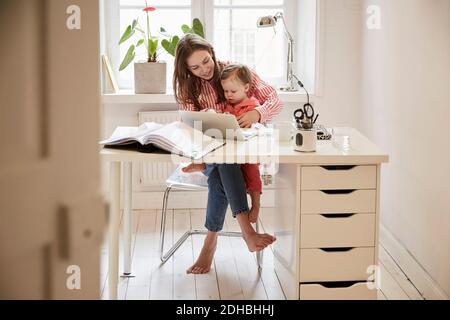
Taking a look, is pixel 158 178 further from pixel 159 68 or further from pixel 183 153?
pixel 183 153

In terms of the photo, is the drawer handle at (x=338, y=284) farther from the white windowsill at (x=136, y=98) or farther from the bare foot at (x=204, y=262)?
the white windowsill at (x=136, y=98)

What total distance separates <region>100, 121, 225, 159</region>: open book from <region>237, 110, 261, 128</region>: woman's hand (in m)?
0.26

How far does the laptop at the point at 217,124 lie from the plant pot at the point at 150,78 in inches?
45.8

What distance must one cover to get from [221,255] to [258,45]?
1334 mm

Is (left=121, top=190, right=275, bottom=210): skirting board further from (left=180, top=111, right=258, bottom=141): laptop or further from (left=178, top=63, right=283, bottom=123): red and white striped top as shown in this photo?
(left=180, top=111, right=258, bottom=141): laptop

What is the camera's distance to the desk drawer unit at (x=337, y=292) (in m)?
2.23

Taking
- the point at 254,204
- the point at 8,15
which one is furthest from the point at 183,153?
the point at 8,15

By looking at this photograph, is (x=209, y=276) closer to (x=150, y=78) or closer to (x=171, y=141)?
(x=171, y=141)

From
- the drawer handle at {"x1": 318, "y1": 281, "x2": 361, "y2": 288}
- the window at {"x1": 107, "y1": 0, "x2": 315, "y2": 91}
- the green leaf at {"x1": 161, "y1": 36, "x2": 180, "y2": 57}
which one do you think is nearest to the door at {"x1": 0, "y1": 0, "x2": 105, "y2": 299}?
the drawer handle at {"x1": 318, "y1": 281, "x2": 361, "y2": 288}


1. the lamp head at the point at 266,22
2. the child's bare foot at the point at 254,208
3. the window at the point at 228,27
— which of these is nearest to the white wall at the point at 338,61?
the window at the point at 228,27

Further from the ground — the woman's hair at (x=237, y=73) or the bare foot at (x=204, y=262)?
the woman's hair at (x=237, y=73)

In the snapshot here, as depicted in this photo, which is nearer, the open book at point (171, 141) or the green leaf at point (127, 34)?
the open book at point (171, 141)

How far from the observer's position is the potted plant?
346 centimetres

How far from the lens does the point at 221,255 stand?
9.87 ft
